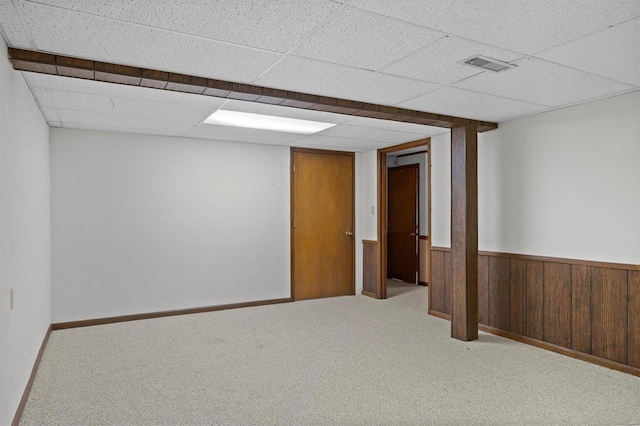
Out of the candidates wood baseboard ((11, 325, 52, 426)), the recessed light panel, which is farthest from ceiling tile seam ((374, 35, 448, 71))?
wood baseboard ((11, 325, 52, 426))

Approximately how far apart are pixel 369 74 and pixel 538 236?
2.36m

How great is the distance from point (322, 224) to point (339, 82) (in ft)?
11.3

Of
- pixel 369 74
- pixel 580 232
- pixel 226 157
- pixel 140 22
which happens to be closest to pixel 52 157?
pixel 226 157

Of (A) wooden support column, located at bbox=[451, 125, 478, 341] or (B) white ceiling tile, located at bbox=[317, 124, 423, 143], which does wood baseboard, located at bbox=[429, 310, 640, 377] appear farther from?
(B) white ceiling tile, located at bbox=[317, 124, 423, 143]

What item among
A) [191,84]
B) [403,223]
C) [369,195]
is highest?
[191,84]

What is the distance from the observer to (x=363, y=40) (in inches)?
87.2

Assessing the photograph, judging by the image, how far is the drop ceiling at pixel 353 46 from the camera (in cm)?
189

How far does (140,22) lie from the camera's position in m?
2.01

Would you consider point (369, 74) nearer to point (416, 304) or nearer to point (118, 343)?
point (118, 343)

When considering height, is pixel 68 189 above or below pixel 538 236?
above

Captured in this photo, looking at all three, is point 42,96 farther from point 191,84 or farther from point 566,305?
point 566,305

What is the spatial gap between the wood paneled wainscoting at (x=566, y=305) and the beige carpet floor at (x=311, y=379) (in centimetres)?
17

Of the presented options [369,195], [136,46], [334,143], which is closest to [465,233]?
[334,143]

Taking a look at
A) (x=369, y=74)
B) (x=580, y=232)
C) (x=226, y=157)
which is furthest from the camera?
(x=226, y=157)
